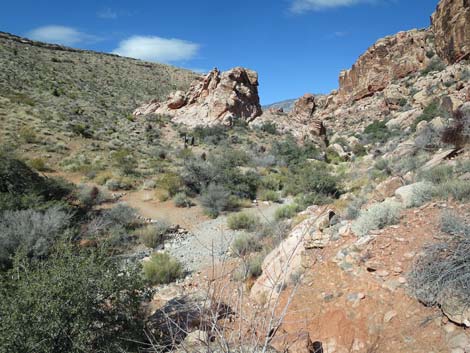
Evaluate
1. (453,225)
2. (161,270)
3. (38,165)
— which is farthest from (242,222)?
(38,165)

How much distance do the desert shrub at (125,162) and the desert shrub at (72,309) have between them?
37.5 feet

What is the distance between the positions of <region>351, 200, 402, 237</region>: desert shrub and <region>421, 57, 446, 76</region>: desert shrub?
33835mm

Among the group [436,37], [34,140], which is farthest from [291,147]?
[436,37]

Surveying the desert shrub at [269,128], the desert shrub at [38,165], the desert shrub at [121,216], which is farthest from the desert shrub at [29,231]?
the desert shrub at [269,128]

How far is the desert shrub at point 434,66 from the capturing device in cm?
3167

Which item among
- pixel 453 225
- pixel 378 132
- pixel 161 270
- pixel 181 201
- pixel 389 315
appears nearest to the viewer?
pixel 389 315

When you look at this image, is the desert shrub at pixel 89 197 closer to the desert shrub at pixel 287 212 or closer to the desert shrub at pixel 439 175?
the desert shrub at pixel 287 212

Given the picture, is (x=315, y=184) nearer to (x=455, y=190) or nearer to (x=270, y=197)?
(x=270, y=197)

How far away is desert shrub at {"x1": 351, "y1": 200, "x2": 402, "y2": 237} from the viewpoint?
516 cm

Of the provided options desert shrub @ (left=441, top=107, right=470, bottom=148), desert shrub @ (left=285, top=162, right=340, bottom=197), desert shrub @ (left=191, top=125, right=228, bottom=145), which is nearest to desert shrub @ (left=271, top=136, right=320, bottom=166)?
desert shrub @ (left=191, top=125, right=228, bottom=145)

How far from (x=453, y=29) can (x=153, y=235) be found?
33023 millimetres

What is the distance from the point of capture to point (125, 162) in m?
15.7

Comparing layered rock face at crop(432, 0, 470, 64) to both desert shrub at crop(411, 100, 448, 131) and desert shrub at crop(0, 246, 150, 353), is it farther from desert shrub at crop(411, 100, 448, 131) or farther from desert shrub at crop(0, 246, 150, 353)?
desert shrub at crop(0, 246, 150, 353)

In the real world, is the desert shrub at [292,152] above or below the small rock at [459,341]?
above
